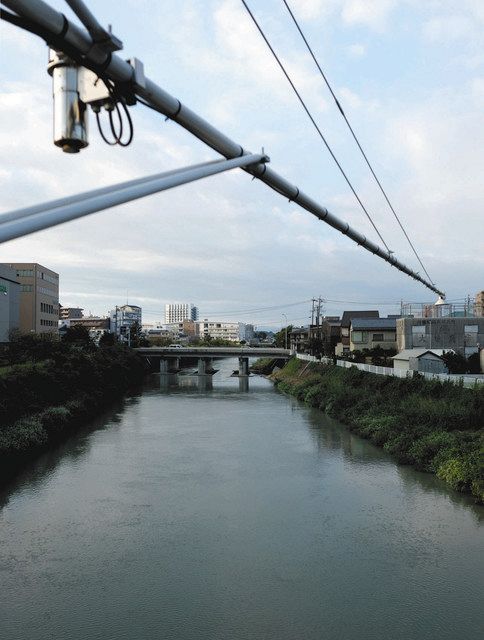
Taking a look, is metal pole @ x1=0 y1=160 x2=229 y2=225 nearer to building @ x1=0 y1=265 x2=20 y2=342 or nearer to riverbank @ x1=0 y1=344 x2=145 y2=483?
riverbank @ x1=0 y1=344 x2=145 y2=483

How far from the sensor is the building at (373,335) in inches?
1684

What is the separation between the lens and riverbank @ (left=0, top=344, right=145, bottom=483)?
18219 mm

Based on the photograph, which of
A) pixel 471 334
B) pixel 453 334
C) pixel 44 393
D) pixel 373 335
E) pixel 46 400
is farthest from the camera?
pixel 373 335

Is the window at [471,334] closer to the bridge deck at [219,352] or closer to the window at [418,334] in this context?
the window at [418,334]

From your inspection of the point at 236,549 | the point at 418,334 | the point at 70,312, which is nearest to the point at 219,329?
the point at 70,312

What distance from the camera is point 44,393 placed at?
2355 centimetres

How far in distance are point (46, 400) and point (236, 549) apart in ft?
53.0

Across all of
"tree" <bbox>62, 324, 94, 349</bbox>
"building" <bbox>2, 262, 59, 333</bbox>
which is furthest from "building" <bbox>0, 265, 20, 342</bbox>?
"building" <bbox>2, 262, 59, 333</bbox>

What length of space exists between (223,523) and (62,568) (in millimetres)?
3646

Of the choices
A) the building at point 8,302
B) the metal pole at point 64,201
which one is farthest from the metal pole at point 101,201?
the building at point 8,302

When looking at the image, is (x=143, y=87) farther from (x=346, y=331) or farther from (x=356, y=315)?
(x=356, y=315)

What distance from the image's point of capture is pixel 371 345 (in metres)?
43.0

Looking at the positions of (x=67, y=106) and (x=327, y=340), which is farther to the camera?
(x=327, y=340)

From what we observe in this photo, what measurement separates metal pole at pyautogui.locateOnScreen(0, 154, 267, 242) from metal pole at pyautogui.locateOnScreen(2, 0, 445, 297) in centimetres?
41
